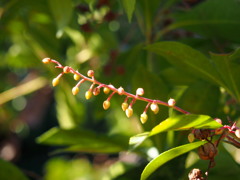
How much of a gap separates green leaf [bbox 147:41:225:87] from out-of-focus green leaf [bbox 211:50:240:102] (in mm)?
26

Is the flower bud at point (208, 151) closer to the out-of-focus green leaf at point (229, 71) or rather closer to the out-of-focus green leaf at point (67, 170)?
the out-of-focus green leaf at point (229, 71)

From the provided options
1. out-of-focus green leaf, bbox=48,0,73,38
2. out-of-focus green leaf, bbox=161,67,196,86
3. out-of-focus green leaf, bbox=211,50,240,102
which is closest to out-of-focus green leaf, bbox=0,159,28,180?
out-of-focus green leaf, bbox=48,0,73,38

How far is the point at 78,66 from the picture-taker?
5.95ft

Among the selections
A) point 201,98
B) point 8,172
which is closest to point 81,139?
point 8,172

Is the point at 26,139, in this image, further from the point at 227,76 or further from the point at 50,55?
the point at 227,76

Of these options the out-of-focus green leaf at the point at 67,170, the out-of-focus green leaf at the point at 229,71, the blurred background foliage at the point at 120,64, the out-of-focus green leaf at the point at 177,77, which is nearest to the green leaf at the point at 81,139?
the blurred background foliage at the point at 120,64

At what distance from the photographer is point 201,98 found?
114cm

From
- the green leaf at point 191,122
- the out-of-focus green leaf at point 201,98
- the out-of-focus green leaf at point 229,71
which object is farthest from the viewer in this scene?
the out-of-focus green leaf at point 201,98

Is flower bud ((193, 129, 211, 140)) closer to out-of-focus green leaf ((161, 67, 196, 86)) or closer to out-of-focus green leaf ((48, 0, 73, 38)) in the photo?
out-of-focus green leaf ((161, 67, 196, 86))

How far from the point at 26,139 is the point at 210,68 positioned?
2097 millimetres

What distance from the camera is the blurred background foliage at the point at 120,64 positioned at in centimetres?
116

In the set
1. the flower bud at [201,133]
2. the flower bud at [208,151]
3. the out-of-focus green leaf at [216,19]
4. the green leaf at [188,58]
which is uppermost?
the out-of-focus green leaf at [216,19]

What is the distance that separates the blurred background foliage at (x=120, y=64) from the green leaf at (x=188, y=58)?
0.15 ft

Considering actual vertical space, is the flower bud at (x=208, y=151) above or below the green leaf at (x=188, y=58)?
below
